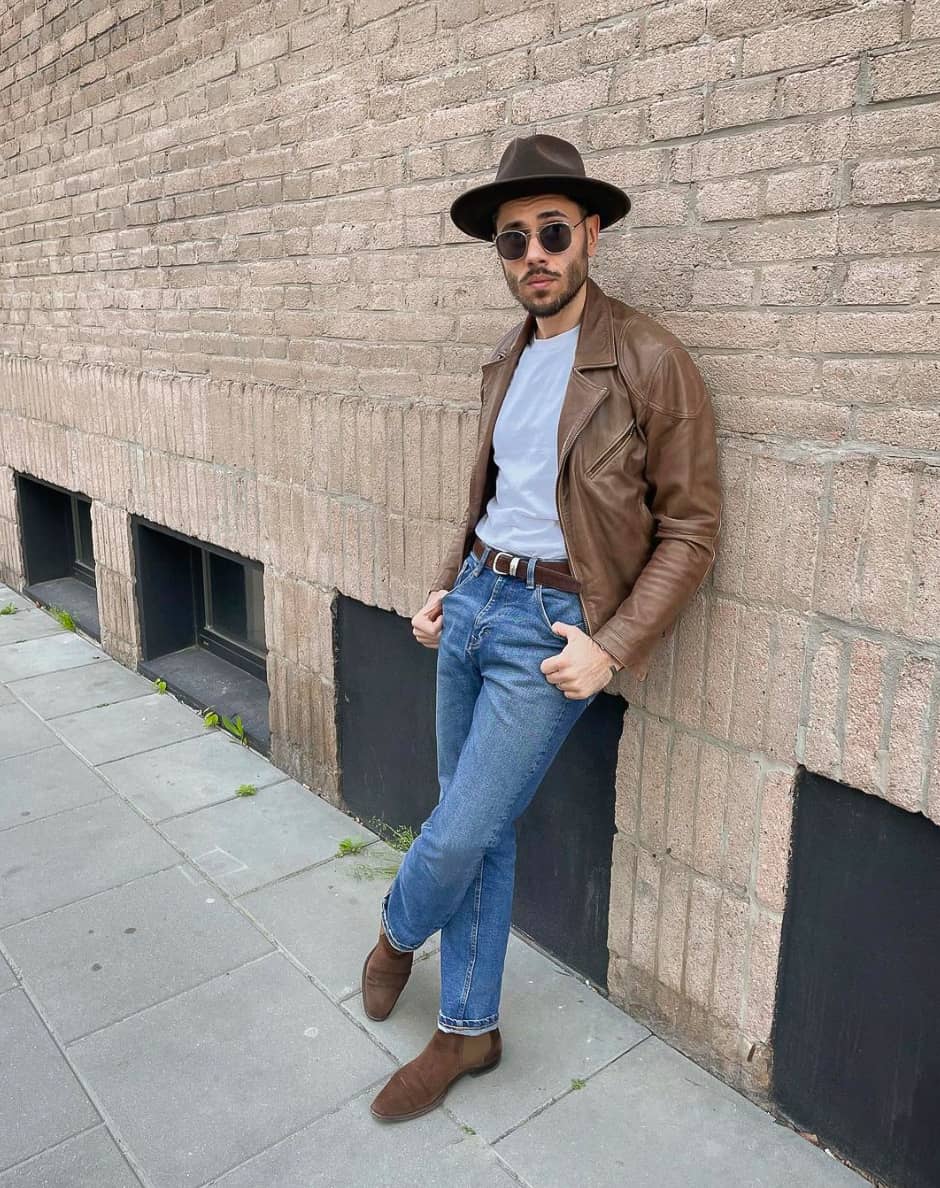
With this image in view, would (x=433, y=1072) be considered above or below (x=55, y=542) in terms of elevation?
below

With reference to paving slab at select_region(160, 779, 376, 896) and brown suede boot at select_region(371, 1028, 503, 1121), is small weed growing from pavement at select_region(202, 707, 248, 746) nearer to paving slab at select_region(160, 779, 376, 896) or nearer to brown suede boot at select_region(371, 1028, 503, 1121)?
paving slab at select_region(160, 779, 376, 896)

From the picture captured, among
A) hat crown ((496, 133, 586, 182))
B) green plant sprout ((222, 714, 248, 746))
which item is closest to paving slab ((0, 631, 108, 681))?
green plant sprout ((222, 714, 248, 746))

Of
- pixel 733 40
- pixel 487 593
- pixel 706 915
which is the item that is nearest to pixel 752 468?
pixel 487 593

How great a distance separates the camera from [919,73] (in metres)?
1.94

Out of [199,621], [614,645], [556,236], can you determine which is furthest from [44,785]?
[556,236]

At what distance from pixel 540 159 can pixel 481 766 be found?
137 cm

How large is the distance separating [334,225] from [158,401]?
1.65m

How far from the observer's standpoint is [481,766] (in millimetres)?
2357

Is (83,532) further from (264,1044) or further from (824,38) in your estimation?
(824,38)

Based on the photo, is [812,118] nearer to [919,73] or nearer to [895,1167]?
[919,73]

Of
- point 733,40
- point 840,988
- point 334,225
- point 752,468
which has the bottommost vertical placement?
point 840,988

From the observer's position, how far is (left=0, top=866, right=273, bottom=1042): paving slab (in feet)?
9.49

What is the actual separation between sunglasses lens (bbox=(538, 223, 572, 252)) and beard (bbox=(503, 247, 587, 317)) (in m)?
0.05

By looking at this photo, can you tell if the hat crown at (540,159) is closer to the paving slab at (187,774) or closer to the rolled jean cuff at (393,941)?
the rolled jean cuff at (393,941)
